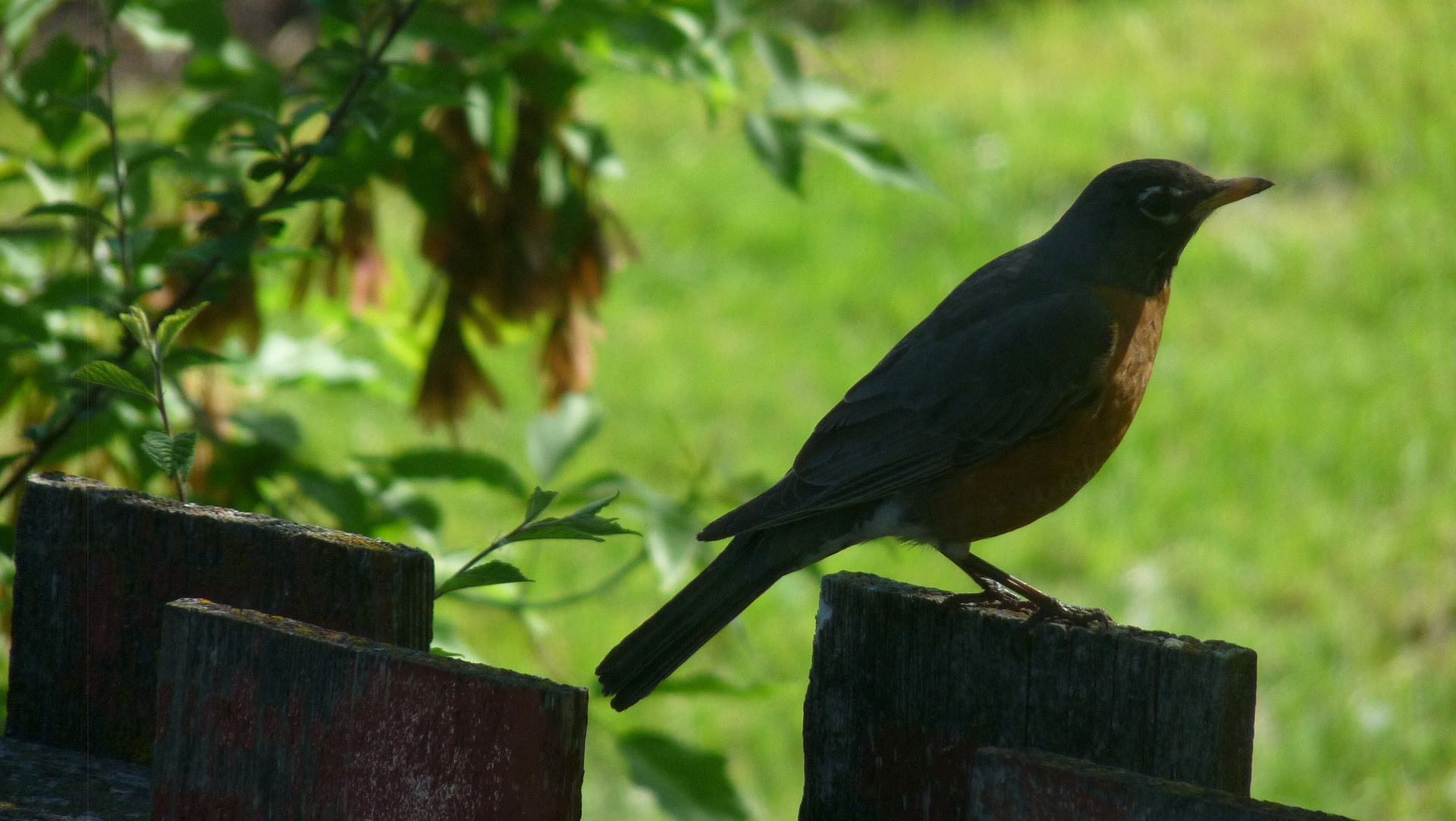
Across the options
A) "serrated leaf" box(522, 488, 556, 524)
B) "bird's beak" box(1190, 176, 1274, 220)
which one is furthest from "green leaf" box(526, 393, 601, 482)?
"bird's beak" box(1190, 176, 1274, 220)

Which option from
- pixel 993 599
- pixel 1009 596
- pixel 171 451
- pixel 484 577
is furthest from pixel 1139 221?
pixel 171 451

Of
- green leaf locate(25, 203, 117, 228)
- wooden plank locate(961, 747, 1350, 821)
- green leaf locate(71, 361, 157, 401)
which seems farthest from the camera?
green leaf locate(25, 203, 117, 228)

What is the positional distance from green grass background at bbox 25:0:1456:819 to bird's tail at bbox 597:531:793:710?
0.16 metres

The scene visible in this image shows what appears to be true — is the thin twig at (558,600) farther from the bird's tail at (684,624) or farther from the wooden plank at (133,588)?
the wooden plank at (133,588)

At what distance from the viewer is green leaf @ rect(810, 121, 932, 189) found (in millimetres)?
2629

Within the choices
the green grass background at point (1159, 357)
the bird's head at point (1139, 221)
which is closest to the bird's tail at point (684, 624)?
the green grass background at point (1159, 357)

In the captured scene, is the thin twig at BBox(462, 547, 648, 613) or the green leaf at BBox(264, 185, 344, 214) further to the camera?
the thin twig at BBox(462, 547, 648, 613)

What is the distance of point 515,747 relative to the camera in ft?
4.20

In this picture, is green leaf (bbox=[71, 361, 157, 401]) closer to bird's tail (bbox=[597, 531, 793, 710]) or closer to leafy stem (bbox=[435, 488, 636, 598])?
leafy stem (bbox=[435, 488, 636, 598])

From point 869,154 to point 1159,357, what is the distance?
4378 millimetres

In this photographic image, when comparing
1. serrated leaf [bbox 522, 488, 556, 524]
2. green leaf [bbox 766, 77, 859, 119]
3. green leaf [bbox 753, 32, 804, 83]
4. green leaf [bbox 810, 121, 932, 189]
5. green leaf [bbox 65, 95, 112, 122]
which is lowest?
serrated leaf [bbox 522, 488, 556, 524]

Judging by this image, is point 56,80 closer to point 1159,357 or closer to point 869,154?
point 869,154

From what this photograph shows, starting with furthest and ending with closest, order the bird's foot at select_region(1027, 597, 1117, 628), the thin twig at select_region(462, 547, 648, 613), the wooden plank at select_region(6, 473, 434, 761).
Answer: the thin twig at select_region(462, 547, 648, 613) → the bird's foot at select_region(1027, 597, 1117, 628) → the wooden plank at select_region(6, 473, 434, 761)

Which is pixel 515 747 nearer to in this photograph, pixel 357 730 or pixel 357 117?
pixel 357 730
